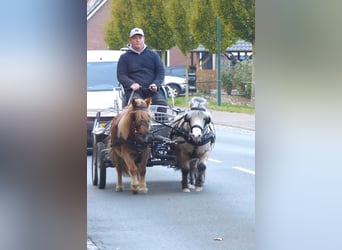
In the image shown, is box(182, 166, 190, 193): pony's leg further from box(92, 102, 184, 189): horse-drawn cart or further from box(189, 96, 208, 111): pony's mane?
box(189, 96, 208, 111): pony's mane

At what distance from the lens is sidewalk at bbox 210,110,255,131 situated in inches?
891

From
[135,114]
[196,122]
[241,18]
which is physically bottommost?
[196,122]

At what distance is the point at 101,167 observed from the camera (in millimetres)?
12555

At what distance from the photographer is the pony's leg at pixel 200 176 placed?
12224 mm

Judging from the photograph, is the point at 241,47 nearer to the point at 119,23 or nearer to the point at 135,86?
the point at 119,23

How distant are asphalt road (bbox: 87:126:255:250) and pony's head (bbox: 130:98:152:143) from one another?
31.7 inches

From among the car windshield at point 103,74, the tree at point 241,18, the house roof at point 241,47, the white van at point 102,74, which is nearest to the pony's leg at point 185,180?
the white van at point 102,74

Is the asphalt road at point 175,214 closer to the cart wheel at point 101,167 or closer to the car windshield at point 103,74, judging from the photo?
the cart wheel at point 101,167

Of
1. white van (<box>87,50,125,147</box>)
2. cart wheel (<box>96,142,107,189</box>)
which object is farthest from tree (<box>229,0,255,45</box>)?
cart wheel (<box>96,142,107,189</box>)

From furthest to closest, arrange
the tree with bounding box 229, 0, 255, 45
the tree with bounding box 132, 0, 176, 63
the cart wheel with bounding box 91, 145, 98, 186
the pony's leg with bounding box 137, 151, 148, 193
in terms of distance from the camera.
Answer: the tree with bounding box 132, 0, 176, 63, the tree with bounding box 229, 0, 255, 45, the cart wheel with bounding box 91, 145, 98, 186, the pony's leg with bounding box 137, 151, 148, 193

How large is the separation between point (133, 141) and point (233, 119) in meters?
11.8

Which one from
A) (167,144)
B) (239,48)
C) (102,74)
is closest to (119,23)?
(239,48)

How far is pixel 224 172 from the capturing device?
46.7 feet
